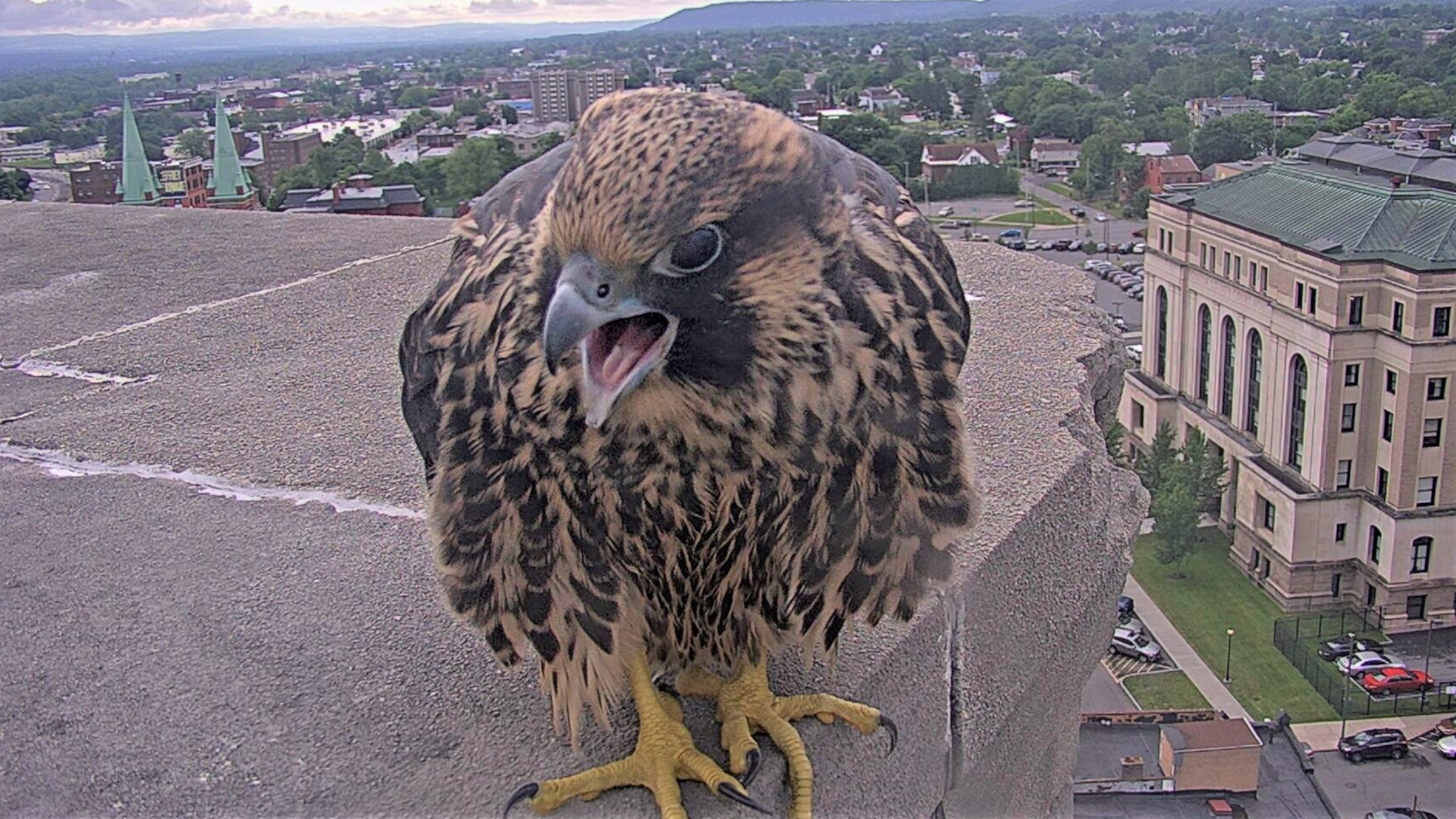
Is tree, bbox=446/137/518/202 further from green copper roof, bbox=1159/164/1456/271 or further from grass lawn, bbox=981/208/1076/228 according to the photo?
grass lawn, bbox=981/208/1076/228

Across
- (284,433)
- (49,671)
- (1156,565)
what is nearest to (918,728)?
(49,671)

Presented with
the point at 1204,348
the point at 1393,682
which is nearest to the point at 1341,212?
the point at 1204,348

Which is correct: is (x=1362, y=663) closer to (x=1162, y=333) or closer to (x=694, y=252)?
(x=1162, y=333)

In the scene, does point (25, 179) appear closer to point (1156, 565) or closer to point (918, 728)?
point (918, 728)

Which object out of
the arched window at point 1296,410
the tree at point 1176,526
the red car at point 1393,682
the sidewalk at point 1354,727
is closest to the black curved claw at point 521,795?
the sidewalk at point 1354,727

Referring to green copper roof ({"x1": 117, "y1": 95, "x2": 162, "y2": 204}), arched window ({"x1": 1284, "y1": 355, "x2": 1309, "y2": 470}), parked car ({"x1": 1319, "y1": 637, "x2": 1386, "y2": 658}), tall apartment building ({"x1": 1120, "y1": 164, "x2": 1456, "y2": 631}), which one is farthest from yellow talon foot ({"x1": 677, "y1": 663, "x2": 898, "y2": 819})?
arched window ({"x1": 1284, "y1": 355, "x2": 1309, "y2": 470})
